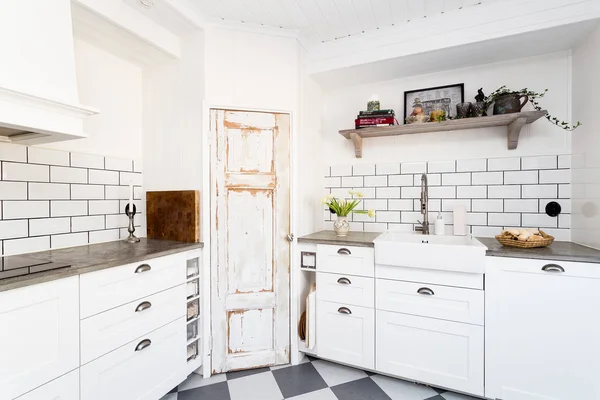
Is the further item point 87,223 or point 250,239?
point 250,239

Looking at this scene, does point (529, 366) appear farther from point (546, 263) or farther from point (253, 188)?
point (253, 188)

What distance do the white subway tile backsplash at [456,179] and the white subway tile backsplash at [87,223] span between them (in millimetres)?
2614

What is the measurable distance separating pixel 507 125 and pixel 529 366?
1.59m

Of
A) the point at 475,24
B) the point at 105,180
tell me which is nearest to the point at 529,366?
the point at 475,24

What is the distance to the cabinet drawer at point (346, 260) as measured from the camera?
198 cm

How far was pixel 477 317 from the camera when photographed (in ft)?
5.61

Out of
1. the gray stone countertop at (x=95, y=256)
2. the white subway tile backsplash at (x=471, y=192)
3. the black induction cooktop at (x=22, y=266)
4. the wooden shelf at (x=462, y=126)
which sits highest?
the wooden shelf at (x=462, y=126)

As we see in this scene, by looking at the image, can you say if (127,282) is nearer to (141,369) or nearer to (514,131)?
(141,369)

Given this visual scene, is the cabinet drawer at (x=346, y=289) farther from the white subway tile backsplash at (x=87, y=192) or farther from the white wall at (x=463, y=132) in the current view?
the white subway tile backsplash at (x=87, y=192)

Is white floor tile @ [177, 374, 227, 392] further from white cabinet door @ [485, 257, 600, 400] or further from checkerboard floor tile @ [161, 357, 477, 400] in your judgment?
white cabinet door @ [485, 257, 600, 400]

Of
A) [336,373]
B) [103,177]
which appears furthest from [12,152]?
[336,373]

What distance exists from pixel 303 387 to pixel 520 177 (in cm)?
215

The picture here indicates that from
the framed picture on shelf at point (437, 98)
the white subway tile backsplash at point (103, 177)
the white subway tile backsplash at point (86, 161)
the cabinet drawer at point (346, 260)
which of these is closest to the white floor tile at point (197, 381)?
the cabinet drawer at point (346, 260)

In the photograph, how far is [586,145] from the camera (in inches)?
72.6
